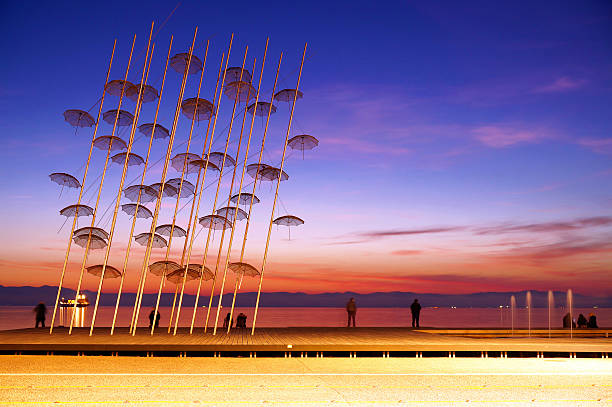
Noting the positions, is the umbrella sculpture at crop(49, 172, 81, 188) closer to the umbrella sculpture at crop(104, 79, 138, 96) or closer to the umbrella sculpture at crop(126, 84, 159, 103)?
the umbrella sculpture at crop(104, 79, 138, 96)

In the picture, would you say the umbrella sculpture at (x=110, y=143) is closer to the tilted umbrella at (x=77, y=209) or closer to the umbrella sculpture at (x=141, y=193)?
the umbrella sculpture at (x=141, y=193)

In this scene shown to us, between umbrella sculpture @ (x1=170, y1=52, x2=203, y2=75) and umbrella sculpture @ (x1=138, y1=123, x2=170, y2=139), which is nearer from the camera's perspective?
umbrella sculpture @ (x1=170, y1=52, x2=203, y2=75)

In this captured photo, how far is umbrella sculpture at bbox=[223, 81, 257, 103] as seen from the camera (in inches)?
819

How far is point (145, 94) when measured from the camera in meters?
20.4

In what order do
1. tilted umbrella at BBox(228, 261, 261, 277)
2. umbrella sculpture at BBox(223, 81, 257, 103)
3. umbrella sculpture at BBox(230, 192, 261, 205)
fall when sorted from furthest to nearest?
1. umbrella sculpture at BBox(223, 81, 257, 103)
2. umbrella sculpture at BBox(230, 192, 261, 205)
3. tilted umbrella at BBox(228, 261, 261, 277)

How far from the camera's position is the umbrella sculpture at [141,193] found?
760 inches

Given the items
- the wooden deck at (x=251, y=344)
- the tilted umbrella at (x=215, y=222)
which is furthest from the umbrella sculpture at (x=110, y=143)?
the wooden deck at (x=251, y=344)

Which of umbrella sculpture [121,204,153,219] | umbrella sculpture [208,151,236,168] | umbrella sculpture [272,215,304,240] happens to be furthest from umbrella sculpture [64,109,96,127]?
umbrella sculpture [272,215,304,240]

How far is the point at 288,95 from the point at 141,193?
5.81m

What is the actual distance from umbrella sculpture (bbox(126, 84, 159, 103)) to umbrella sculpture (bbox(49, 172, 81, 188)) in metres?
3.24

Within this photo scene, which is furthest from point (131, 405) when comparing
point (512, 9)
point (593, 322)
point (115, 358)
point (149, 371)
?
point (593, 322)

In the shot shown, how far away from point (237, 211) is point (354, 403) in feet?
37.8

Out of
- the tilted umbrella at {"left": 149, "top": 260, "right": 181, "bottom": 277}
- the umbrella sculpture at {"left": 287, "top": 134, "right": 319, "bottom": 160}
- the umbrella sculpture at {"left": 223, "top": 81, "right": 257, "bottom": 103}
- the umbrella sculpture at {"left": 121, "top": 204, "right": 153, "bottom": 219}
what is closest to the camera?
the tilted umbrella at {"left": 149, "top": 260, "right": 181, "bottom": 277}

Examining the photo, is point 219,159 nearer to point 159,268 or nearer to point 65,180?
point 159,268
